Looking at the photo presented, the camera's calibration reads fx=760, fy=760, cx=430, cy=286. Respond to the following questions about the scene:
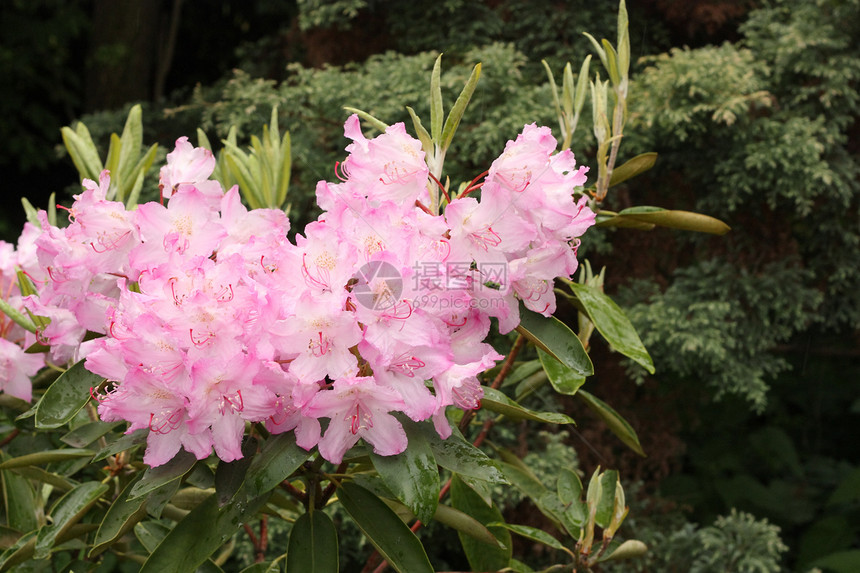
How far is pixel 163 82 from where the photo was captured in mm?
3965

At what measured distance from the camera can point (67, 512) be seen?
96 cm

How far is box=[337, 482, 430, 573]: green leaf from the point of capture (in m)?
0.79

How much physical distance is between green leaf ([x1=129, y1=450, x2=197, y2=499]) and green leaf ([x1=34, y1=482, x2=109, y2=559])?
248mm

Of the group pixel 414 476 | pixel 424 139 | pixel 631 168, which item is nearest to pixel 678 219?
pixel 631 168

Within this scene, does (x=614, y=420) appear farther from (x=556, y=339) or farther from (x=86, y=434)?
(x=86, y=434)

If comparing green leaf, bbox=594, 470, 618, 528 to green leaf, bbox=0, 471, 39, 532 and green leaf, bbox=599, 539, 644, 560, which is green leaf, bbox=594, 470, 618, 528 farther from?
green leaf, bbox=0, 471, 39, 532

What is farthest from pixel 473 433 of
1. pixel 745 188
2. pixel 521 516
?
pixel 745 188

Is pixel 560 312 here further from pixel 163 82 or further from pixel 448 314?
pixel 163 82

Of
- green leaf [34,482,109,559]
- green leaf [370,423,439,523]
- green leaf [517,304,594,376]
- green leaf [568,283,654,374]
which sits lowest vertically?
green leaf [34,482,109,559]

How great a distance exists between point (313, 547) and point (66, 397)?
1.04 feet

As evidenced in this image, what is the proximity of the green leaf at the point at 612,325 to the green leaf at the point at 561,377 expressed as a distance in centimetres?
6

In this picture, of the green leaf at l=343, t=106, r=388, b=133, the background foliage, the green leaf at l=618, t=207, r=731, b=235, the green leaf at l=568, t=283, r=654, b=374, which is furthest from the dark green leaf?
the background foliage

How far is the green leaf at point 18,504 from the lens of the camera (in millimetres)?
1161

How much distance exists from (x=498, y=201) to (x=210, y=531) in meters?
0.46
